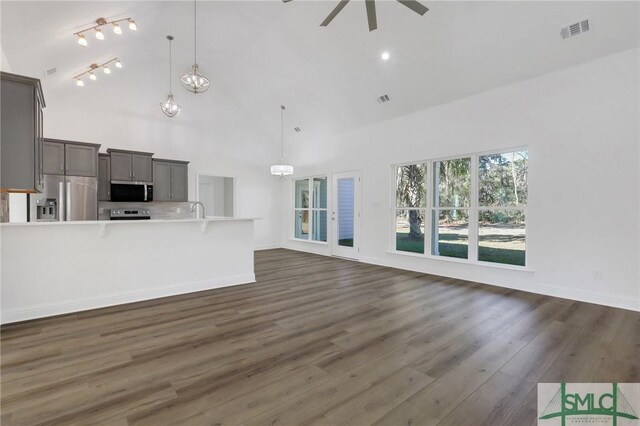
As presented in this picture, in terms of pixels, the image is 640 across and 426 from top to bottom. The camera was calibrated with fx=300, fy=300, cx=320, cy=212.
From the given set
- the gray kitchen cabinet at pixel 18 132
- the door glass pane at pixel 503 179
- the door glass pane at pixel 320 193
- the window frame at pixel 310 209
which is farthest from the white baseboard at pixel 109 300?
the door glass pane at pixel 503 179

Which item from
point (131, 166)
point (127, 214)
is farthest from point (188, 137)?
point (127, 214)

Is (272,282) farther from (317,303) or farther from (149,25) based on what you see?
(149,25)

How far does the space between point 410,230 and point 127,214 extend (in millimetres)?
5987

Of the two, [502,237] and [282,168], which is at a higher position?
[282,168]

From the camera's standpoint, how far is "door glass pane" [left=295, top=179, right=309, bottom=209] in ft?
28.1

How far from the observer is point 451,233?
546cm

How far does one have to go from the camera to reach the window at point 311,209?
8.02 metres

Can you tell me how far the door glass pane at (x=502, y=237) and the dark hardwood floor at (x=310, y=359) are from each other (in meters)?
1.04

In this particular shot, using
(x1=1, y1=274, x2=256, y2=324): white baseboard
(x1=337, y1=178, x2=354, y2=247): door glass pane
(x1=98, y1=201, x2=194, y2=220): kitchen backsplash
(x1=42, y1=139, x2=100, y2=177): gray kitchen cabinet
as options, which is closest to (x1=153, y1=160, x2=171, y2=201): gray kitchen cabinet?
(x1=98, y1=201, x2=194, y2=220): kitchen backsplash

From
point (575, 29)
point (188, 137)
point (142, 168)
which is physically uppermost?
point (575, 29)

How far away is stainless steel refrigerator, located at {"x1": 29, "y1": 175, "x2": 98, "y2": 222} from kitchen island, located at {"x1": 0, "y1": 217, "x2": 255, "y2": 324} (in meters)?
2.62

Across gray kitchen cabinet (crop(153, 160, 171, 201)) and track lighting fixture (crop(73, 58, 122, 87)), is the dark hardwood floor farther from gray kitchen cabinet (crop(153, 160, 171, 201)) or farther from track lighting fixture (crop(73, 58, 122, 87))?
track lighting fixture (crop(73, 58, 122, 87))

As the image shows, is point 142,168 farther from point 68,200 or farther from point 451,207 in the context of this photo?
A: point 451,207

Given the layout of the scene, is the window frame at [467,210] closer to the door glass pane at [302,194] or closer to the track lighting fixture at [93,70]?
the door glass pane at [302,194]
